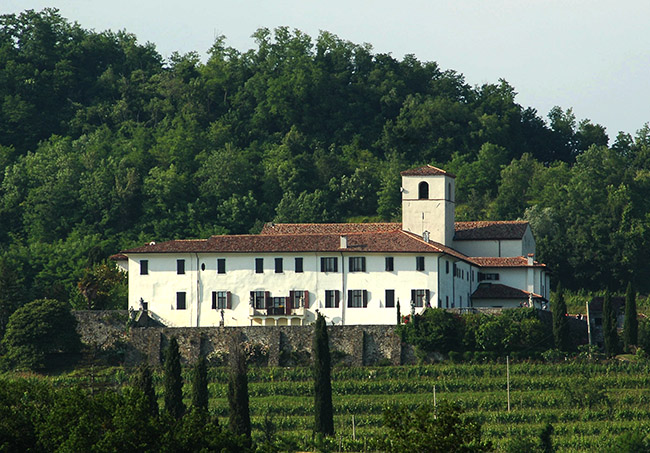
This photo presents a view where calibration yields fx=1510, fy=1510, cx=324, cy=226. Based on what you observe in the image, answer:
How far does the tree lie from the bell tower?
73.1ft

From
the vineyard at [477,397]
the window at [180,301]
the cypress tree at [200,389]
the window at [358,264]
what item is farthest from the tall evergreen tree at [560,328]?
the cypress tree at [200,389]

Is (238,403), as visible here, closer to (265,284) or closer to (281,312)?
(281,312)

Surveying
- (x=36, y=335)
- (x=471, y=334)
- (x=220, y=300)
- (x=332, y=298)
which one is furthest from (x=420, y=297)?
(x=36, y=335)

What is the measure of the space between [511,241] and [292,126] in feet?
146

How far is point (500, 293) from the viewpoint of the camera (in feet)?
281

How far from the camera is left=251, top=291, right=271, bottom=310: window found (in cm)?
8206

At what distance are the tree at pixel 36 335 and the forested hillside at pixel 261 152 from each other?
9679 millimetres

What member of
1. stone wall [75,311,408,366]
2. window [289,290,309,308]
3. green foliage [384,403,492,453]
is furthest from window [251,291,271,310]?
green foliage [384,403,492,453]

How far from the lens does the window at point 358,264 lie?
267 ft

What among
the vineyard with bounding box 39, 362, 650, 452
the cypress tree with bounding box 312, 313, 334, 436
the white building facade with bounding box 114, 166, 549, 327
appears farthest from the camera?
the white building facade with bounding box 114, 166, 549, 327

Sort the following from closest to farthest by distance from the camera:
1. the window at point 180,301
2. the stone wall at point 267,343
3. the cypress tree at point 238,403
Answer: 1. the cypress tree at point 238,403
2. the stone wall at point 267,343
3. the window at point 180,301

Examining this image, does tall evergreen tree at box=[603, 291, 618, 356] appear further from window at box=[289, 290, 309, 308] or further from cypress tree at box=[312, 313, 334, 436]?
cypress tree at box=[312, 313, 334, 436]

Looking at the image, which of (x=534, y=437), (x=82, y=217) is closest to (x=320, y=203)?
(x=82, y=217)

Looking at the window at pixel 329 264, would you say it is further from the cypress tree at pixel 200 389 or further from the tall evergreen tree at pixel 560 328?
the cypress tree at pixel 200 389
